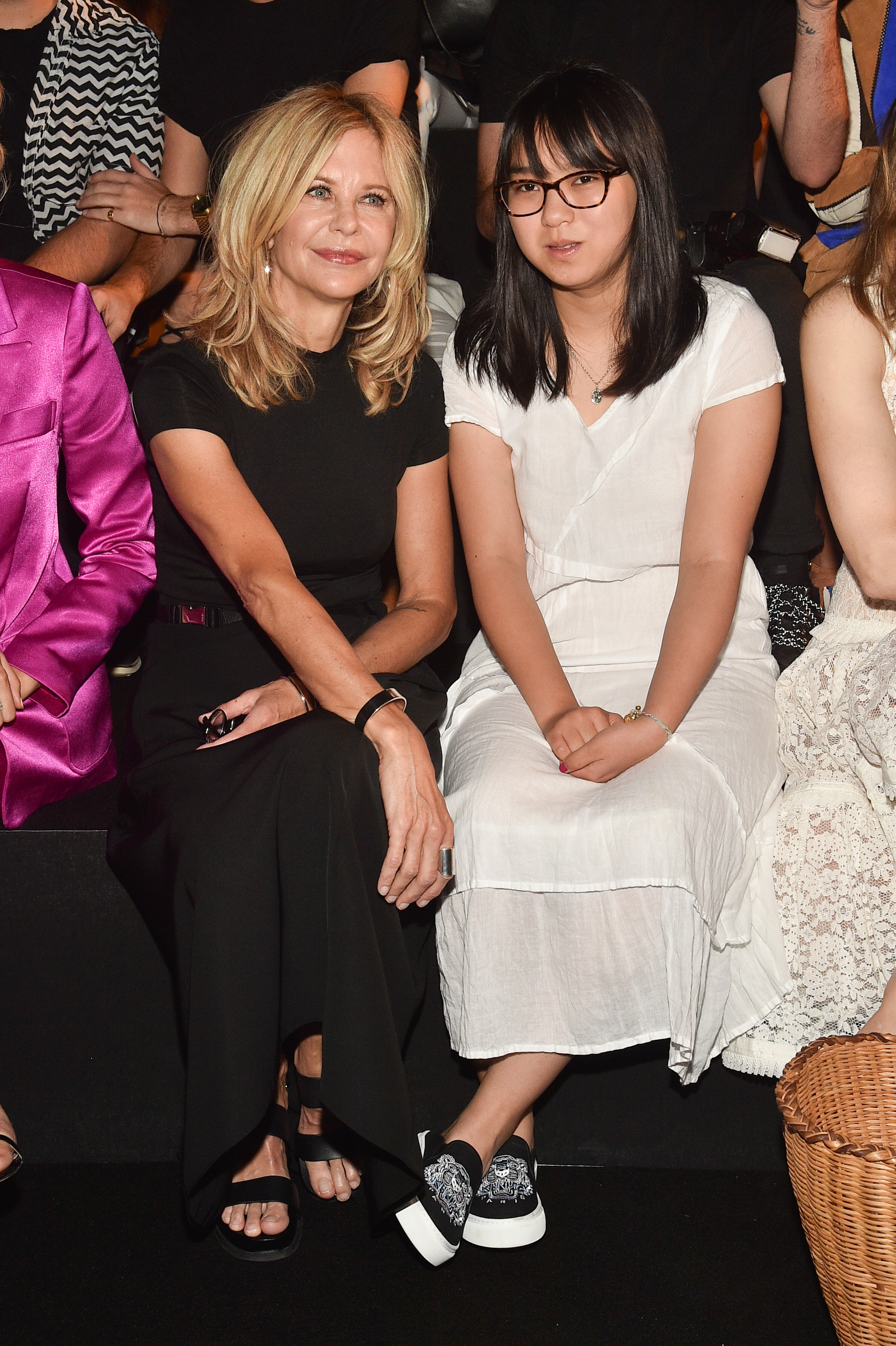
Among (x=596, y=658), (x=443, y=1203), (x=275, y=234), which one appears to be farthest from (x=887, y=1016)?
(x=275, y=234)

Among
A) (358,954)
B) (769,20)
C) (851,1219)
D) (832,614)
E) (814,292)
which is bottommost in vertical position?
(851,1219)

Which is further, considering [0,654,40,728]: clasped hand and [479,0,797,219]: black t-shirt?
[479,0,797,219]: black t-shirt

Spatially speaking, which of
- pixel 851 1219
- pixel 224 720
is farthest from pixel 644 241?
pixel 851 1219

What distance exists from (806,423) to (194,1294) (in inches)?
77.9

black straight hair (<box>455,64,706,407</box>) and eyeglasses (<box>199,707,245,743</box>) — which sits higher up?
black straight hair (<box>455,64,706,407</box>)

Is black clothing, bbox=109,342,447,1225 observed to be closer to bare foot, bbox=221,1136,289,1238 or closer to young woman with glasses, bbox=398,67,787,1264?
bare foot, bbox=221,1136,289,1238

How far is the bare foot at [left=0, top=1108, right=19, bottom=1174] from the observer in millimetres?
1688

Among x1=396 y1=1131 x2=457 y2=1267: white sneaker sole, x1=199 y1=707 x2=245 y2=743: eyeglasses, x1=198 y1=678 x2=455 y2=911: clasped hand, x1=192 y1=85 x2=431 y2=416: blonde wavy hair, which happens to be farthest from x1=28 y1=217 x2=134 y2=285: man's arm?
x1=396 y1=1131 x2=457 y2=1267: white sneaker sole

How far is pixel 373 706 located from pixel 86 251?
1401 mm

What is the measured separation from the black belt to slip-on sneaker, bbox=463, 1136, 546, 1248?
3.18 feet

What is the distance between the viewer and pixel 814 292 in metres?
2.64

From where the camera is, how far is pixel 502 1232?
1.87 metres

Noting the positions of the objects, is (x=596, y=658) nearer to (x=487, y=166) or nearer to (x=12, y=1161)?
(x=12, y=1161)

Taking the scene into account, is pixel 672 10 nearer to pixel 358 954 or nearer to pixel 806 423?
pixel 806 423
